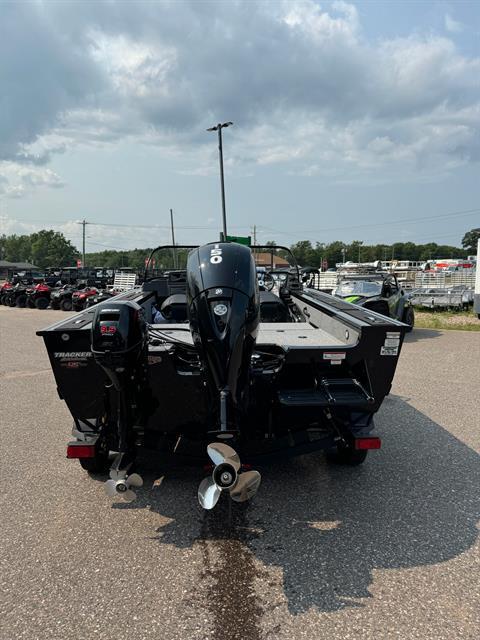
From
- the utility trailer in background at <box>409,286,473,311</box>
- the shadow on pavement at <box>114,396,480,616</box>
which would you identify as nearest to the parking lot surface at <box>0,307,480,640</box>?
the shadow on pavement at <box>114,396,480,616</box>

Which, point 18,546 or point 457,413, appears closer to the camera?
point 18,546

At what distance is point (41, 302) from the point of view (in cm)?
2233

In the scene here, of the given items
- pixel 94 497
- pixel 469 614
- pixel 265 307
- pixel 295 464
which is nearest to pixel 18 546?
pixel 94 497

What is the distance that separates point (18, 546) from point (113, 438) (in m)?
0.80

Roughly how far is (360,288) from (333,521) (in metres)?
9.66

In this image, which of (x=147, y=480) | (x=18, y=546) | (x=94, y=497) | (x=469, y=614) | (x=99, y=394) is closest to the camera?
(x=469, y=614)

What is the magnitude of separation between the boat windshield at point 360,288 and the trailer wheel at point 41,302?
579 inches

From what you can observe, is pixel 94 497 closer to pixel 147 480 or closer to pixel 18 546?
pixel 147 480

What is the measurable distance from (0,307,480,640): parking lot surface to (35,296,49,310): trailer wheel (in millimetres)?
19180

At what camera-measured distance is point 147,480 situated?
3734 mm

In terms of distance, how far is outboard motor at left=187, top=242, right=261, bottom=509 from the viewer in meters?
2.49

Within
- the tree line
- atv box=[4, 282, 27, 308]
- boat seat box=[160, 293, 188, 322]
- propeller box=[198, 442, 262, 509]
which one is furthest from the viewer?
the tree line

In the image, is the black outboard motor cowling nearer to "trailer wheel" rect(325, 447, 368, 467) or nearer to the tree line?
"trailer wheel" rect(325, 447, 368, 467)

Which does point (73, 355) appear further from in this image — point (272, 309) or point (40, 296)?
point (40, 296)
